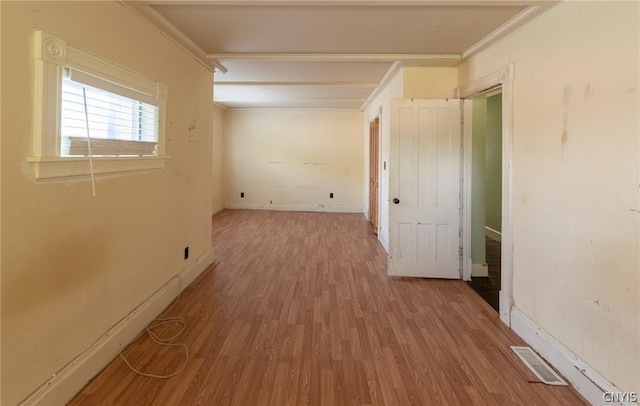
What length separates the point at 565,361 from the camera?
2.03 m

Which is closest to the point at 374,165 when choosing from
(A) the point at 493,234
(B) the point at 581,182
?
(A) the point at 493,234

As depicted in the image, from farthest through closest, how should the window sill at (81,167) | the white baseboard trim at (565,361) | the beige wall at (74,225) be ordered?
the white baseboard trim at (565,361)
the window sill at (81,167)
the beige wall at (74,225)

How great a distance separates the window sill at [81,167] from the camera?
1590 millimetres

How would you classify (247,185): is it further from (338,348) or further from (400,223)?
(338,348)

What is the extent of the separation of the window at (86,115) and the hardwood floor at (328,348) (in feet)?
4.27

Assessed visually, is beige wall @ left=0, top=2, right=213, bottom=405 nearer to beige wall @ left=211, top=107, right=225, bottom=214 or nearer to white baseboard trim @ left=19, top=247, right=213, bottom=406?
white baseboard trim @ left=19, top=247, right=213, bottom=406

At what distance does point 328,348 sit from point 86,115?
7.01 ft

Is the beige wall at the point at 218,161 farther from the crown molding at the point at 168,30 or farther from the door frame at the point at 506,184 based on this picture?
the door frame at the point at 506,184

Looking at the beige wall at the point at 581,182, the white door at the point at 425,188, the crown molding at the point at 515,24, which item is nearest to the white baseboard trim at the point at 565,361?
the beige wall at the point at 581,182

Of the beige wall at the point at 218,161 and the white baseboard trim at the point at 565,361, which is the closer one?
the white baseboard trim at the point at 565,361

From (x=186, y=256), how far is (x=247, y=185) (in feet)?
17.2

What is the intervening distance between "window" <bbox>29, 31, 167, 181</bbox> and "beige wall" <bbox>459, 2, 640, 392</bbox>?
2.91 meters

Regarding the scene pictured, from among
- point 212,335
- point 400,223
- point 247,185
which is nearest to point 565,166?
point 400,223

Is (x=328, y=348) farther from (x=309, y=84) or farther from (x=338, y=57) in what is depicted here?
(x=309, y=84)
